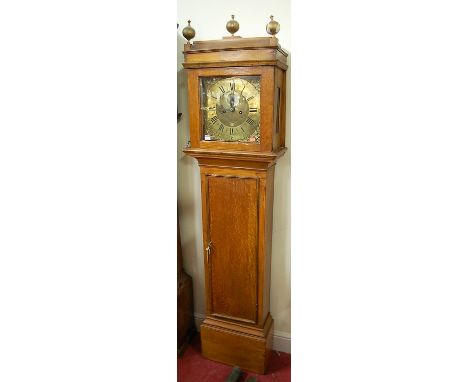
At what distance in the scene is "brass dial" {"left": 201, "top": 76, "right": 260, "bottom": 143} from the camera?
54.4 inches

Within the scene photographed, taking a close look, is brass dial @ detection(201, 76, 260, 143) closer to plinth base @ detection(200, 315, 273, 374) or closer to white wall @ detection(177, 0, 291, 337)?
white wall @ detection(177, 0, 291, 337)

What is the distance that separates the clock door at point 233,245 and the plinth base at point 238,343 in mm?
62

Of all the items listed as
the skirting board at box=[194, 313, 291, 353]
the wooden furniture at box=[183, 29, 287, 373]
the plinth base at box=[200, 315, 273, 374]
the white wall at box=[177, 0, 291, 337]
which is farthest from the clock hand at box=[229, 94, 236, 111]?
the skirting board at box=[194, 313, 291, 353]

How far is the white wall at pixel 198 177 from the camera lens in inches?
58.1

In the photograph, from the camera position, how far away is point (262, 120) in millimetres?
1354

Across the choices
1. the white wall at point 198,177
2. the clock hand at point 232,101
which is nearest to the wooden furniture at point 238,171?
the clock hand at point 232,101

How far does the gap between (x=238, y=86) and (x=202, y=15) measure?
443 mm

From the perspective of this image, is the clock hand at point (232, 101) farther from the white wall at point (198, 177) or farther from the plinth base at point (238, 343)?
the plinth base at point (238, 343)

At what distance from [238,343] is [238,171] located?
0.88 meters

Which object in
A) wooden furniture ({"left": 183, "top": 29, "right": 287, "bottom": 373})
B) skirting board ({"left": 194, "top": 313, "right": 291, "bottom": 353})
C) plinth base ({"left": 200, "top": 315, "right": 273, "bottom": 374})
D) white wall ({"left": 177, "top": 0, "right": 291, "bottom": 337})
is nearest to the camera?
wooden furniture ({"left": 183, "top": 29, "right": 287, "bottom": 373})

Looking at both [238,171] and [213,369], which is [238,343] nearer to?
[213,369]

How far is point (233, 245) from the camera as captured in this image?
1563 mm

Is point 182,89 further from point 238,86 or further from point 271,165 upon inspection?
point 271,165
